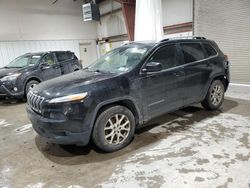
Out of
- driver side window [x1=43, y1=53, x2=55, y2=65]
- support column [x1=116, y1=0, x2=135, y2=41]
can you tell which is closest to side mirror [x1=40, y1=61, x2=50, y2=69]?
driver side window [x1=43, y1=53, x2=55, y2=65]

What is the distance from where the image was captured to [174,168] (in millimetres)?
2496

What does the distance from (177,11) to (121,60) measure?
563cm

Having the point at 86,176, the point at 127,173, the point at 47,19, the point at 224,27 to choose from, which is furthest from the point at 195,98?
the point at 47,19

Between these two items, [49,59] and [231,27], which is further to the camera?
[49,59]

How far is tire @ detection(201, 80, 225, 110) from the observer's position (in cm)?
421

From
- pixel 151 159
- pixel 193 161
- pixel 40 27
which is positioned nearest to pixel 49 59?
pixel 40 27

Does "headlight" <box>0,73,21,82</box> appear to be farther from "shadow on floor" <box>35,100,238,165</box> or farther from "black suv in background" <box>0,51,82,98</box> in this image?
"shadow on floor" <box>35,100,238,165</box>

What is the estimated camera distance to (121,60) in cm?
351

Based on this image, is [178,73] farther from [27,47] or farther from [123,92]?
[27,47]

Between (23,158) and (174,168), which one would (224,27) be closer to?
(174,168)

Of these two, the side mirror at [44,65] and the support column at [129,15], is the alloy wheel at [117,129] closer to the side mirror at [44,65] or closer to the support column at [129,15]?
the side mirror at [44,65]

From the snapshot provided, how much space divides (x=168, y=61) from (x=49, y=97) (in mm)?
1926

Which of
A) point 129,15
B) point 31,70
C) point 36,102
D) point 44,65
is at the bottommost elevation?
point 36,102

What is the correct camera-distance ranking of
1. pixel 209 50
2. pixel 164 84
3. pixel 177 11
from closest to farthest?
pixel 164 84
pixel 209 50
pixel 177 11
